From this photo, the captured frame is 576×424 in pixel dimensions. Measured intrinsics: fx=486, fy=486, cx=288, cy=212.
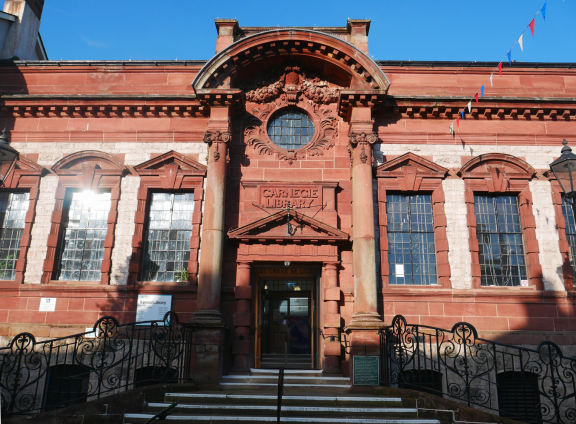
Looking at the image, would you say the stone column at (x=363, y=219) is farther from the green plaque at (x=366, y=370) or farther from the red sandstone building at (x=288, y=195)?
the green plaque at (x=366, y=370)

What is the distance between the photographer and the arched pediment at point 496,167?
13414 millimetres

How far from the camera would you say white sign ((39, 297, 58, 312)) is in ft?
40.9

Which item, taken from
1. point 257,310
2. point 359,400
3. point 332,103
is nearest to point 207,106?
point 332,103

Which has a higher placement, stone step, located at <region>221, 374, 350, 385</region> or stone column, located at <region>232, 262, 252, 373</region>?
stone column, located at <region>232, 262, 252, 373</region>

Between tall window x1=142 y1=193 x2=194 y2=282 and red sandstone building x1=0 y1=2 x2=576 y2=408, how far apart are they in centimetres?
6

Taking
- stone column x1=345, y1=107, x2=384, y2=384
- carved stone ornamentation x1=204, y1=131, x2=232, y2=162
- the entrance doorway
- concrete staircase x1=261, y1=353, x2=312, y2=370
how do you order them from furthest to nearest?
the entrance doorway < carved stone ornamentation x1=204, y1=131, x2=232, y2=162 < concrete staircase x1=261, y1=353, x2=312, y2=370 < stone column x1=345, y1=107, x2=384, y2=384

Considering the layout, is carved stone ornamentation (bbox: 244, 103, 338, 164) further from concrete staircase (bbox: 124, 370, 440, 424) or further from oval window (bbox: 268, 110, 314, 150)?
concrete staircase (bbox: 124, 370, 440, 424)

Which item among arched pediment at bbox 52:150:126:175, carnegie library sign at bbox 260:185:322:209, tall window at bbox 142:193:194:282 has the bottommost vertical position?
tall window at bbox 142:193:194:282

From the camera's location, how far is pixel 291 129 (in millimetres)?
14273

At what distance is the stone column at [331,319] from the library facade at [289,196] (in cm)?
5

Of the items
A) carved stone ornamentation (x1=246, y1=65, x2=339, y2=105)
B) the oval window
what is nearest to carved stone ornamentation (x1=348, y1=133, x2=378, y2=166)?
the oval window

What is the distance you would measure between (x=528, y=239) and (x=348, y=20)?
8031 millimetres

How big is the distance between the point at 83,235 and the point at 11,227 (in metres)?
2.07

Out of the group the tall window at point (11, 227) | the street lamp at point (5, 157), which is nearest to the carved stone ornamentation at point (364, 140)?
the street lamp at point (5, 157)
